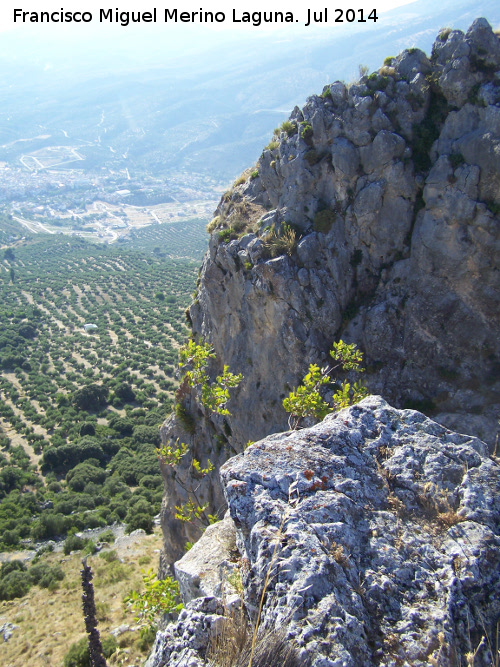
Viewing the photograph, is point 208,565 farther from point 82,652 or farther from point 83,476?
point 83,476

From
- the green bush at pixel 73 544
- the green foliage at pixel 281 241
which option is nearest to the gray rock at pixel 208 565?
the green foliage at pixel 281 241

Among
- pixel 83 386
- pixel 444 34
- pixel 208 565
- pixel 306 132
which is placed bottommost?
pixel 83 386

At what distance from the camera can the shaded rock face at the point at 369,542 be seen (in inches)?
182

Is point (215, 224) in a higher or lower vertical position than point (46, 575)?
higher

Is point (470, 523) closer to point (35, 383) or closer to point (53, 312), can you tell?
point (35, 383)

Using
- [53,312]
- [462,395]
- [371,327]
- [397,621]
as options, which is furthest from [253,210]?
[53,312]

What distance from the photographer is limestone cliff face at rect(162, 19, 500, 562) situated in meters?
13.9

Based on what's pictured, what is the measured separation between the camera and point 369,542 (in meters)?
5.44

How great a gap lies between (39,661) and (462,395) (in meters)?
17.6

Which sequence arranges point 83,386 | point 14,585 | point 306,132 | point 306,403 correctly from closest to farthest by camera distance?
1. point 306,403
2. point 306,132
3. point 14,585
4. point 83,386

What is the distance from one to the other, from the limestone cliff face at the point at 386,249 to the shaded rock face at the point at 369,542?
24.5ft

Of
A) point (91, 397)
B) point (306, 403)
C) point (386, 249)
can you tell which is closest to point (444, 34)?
point (386, 249)

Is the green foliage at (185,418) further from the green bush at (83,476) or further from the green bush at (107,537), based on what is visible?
the green bush at (83,476)

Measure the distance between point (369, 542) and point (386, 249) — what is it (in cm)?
1201
